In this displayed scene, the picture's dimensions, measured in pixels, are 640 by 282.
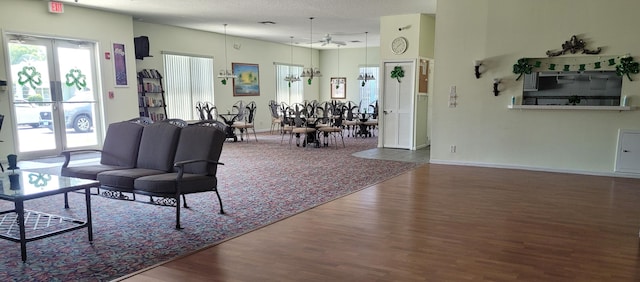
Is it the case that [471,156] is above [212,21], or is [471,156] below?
below

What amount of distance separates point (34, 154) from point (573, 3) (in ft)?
30.0

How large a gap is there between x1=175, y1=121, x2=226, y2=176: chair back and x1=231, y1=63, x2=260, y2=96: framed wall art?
319 inches

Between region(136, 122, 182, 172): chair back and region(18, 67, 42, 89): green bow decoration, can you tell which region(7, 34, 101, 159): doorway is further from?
region(136, 122, 182, 172): chair back

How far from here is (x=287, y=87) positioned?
14.2 m

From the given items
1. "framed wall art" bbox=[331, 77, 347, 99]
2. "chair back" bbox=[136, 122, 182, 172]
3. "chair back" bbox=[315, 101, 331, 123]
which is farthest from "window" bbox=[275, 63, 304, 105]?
"chair back" bbox=[136, 122, 182, 172]

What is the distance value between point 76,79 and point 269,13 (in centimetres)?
397

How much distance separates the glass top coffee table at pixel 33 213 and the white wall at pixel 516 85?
17.7ft

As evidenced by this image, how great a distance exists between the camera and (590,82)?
606 cm

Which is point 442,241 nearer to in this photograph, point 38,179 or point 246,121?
point 38,179

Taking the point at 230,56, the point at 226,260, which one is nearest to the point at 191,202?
the point at 226,260

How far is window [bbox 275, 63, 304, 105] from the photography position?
1386cm

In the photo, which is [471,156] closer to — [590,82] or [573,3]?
[590,82]

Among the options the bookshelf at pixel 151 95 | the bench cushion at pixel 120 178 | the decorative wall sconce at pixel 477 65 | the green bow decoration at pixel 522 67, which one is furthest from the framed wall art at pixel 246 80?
the bench cushion at pixel 120 178

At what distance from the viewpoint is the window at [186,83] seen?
10242 millimetres
